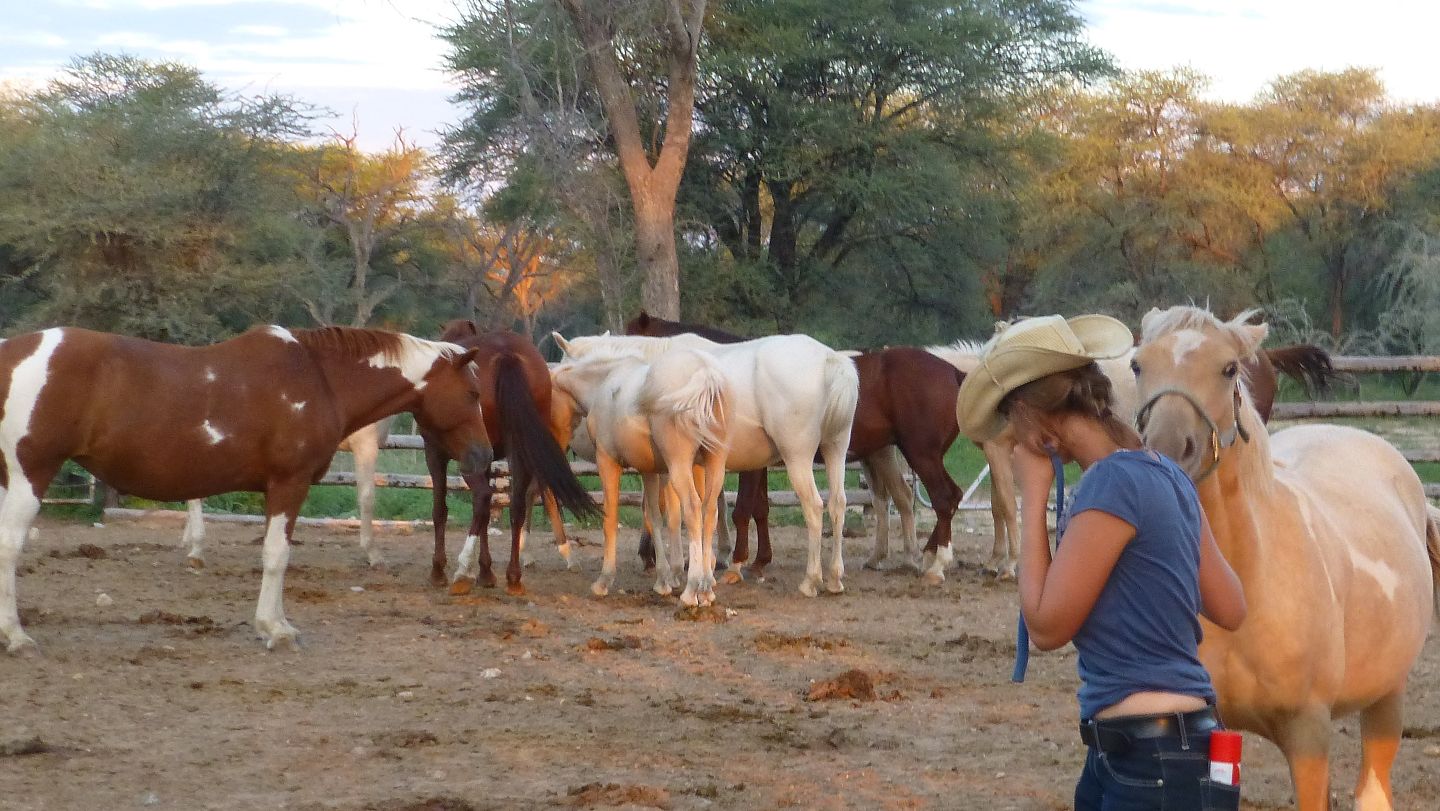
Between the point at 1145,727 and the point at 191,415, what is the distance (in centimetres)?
591

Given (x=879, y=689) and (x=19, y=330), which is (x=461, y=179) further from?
(x=879, y=689)

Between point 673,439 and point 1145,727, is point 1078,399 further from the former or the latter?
point 673,439

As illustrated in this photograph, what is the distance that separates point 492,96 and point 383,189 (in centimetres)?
1135

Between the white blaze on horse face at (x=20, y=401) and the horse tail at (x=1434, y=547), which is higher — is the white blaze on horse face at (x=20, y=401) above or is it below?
above

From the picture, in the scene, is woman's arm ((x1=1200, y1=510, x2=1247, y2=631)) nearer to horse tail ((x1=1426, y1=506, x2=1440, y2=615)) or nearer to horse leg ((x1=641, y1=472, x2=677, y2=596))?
horse tail ((x1=1426, y1=506, x2=1440, y2=615))

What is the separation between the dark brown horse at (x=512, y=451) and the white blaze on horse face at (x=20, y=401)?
8.80 feet

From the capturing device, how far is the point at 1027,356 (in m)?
2.65

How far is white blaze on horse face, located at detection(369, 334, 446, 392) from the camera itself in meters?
8.23

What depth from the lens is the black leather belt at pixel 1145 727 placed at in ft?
8.34

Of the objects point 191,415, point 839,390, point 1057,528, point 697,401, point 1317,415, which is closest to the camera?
point 1057,528

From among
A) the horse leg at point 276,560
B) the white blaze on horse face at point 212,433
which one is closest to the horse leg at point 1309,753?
the horse leg at point 276,560

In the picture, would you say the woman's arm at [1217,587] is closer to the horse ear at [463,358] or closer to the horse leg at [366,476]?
the horse ear at [463,358]

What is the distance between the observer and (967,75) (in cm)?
2325

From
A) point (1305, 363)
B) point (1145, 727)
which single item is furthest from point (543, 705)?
point (1305, 363)
